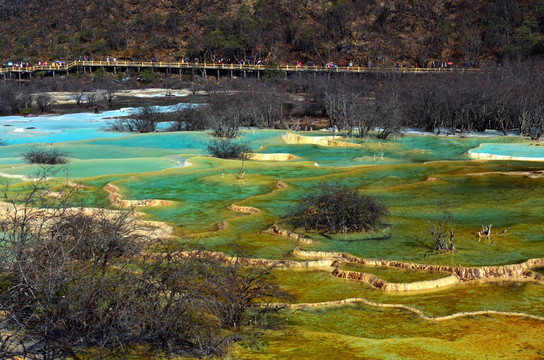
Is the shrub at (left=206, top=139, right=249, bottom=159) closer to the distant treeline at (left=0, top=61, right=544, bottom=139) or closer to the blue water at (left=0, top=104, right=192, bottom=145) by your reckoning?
the distant treeline at (left=0, top=61, right=544, bottom=139)

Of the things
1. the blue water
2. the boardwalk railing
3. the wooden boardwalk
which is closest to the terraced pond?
the blue water

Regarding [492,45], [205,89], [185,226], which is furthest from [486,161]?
[492,45]

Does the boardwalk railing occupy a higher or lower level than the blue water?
higher

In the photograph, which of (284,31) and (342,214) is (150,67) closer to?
(284,31)

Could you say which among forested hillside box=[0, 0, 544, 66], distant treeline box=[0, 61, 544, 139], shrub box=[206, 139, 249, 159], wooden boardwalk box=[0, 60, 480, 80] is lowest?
shrub box=[206, 139, 249, 159]

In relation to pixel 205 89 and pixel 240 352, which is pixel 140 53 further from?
pixel 240 352

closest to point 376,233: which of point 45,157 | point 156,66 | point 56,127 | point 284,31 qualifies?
point 45,157
